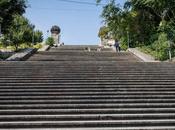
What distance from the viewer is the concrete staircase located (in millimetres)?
12125

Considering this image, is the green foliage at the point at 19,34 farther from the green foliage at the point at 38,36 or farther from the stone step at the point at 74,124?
the stone step at the point at 74,124

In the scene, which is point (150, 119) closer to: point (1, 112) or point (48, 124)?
point (48, 124)

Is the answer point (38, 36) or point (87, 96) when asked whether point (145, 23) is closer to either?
point (87, 96)

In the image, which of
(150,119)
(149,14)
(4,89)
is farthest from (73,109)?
(149,14)

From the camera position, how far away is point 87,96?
14.3 meters

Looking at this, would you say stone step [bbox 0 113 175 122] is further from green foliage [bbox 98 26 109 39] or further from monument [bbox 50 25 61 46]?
monument [bbox 50 25 61 46]

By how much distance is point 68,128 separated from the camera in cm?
1191

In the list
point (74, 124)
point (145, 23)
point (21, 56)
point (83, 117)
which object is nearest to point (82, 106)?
point (83, 117)

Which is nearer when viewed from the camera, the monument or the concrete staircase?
the concrete staircase

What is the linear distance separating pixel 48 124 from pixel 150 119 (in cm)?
255

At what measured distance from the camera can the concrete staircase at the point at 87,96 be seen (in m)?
12.1

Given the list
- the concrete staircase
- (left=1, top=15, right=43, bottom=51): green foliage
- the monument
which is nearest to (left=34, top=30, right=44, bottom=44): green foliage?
the monument

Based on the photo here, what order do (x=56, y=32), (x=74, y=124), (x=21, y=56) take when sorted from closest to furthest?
1. (x=74, y=124)
2. (x=21, y=56)
3. (x=56, y=32)

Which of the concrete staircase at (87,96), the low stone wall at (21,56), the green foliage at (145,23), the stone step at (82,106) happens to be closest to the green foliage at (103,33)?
the green foliage at (145,23)
